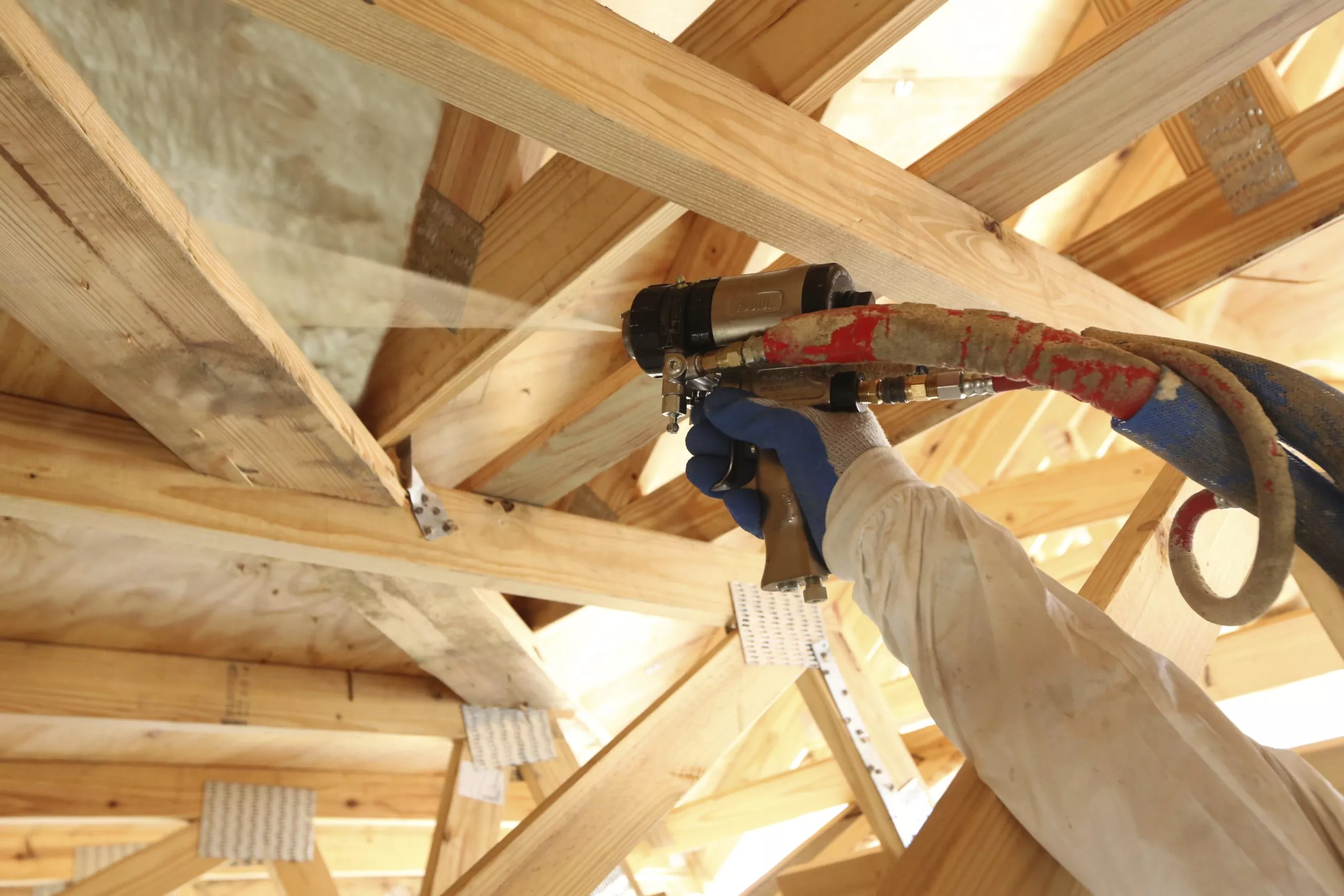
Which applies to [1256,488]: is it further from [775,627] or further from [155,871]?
[155,871]

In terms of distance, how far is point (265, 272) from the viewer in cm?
136

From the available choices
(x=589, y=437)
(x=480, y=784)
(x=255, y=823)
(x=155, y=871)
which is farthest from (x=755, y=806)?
(x=589, y=437)

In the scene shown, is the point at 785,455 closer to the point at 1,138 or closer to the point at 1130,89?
the point at 1130,89

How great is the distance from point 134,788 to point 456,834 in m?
0.80

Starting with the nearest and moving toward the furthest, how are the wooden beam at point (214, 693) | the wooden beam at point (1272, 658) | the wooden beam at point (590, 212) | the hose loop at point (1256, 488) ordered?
the hose loop at point (1256, 488) < the wooden beam at point (590, 212) < the wooden beam at point (214, 693) < the wooden beam at point (1272, 658)

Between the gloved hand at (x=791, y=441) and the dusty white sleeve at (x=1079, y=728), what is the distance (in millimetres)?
106

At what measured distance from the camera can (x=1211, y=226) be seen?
1420 millimetres

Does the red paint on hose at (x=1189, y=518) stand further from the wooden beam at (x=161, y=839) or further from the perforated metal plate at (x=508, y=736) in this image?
the wooden beam at (x=161, y=839)

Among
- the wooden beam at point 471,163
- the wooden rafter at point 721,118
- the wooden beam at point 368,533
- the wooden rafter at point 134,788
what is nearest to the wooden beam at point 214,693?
the wooden beam at point 368,533

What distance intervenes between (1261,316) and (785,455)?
219 centimetres

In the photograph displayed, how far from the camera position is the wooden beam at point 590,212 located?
1051mm

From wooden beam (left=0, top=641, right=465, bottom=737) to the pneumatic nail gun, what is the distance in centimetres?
138

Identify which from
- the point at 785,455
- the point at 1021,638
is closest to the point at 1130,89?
the point at 785,455

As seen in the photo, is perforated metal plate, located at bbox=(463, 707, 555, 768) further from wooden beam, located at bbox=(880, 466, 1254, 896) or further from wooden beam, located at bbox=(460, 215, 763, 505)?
wooden beam, located at bbox=(880, 466, 1254, 896)
